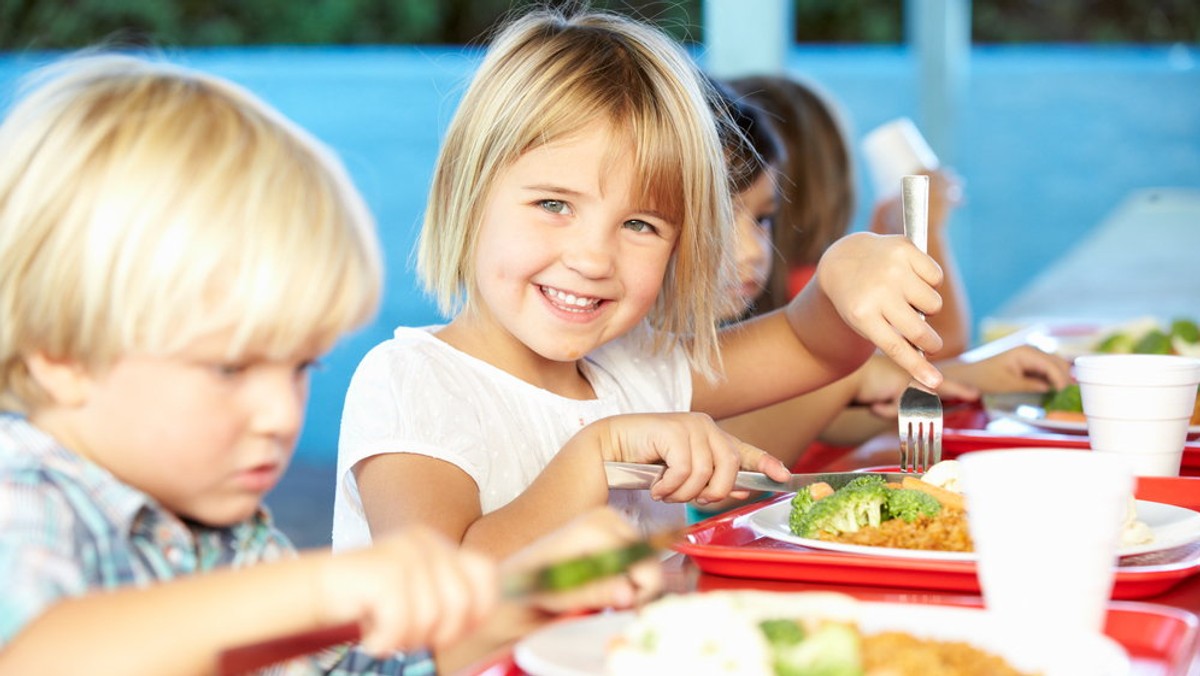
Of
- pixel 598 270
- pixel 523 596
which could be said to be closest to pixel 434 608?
pixel 523 596

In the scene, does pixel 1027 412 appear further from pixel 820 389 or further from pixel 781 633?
pixel 781 633

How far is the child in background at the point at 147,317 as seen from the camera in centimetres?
88

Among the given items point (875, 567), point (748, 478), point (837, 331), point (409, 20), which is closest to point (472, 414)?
point (748, 478)

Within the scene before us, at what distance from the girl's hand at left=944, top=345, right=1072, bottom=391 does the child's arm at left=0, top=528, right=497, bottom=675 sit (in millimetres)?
1519

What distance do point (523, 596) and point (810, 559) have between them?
0.44 meters

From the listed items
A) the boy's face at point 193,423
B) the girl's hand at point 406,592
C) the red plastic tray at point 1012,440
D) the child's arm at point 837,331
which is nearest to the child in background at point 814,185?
the child's arm at point 837,331

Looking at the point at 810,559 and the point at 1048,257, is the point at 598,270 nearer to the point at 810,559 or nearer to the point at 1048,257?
the point at 810,559

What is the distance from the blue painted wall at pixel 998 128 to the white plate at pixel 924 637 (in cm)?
816

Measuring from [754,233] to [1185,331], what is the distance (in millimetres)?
780

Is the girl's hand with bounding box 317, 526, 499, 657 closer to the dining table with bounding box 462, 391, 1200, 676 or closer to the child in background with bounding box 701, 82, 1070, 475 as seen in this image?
the dining table with bounding box 462, 391, 1200, 676

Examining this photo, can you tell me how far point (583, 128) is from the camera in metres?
1.63

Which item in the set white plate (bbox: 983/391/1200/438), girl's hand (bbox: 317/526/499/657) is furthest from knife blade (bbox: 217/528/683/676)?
white plate (bbox: 983/391/1200/438)

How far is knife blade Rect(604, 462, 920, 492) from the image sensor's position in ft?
4.41

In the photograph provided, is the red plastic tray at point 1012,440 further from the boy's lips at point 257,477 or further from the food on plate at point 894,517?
the boy's lips at point 257,477
